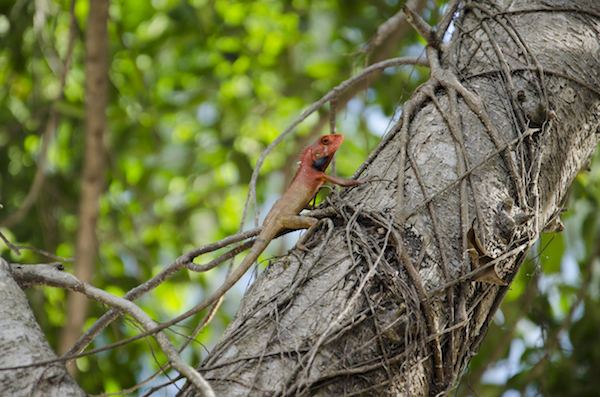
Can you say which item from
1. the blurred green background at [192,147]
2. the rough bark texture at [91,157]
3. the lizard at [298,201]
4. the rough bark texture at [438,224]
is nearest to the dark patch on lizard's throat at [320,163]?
the lizard at [298,201]

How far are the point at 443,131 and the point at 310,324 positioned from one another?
1039mm

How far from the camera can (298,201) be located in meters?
2.91

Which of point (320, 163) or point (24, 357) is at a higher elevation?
point (320, 163)

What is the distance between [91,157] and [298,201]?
7.31 ft

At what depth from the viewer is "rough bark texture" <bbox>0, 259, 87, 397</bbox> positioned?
1.46 meters

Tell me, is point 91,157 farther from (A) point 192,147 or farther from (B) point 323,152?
(B) point 323,152

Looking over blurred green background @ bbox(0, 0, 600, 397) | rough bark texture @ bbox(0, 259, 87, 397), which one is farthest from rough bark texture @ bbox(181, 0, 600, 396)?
blurred green background @ bbox(0, 0, 600, 397)

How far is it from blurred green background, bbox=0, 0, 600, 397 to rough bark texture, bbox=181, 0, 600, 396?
1636 mm

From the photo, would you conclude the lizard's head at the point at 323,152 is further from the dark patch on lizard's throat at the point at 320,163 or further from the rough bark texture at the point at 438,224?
the rough bark texture at the point at 438,224

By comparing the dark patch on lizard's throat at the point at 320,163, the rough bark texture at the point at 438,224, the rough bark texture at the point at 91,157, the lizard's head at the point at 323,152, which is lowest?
the rough bark texture at the point at 438,224

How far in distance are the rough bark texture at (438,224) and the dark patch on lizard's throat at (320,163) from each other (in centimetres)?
106

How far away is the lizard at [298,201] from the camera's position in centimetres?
212

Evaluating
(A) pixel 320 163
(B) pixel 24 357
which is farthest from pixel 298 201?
(B) pixel 24 357

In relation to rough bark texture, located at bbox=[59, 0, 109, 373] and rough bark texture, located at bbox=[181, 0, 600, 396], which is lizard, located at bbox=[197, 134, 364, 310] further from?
rough bark texture, located at bbox=[59, 0, 109, 373]
